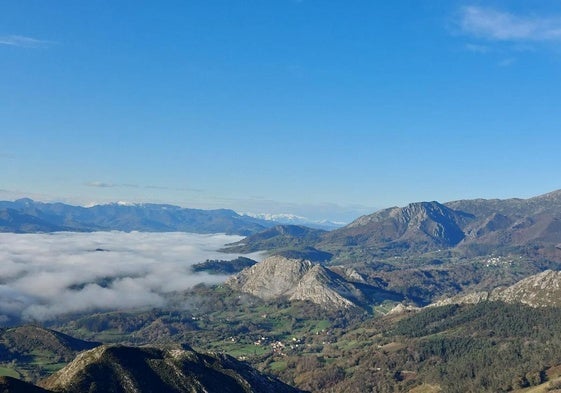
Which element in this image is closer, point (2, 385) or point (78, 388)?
point (2, 385)

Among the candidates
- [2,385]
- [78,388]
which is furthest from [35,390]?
[78,388]

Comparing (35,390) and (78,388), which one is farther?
(78,388)

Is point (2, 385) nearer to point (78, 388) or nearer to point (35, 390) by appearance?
point (35, 390)
